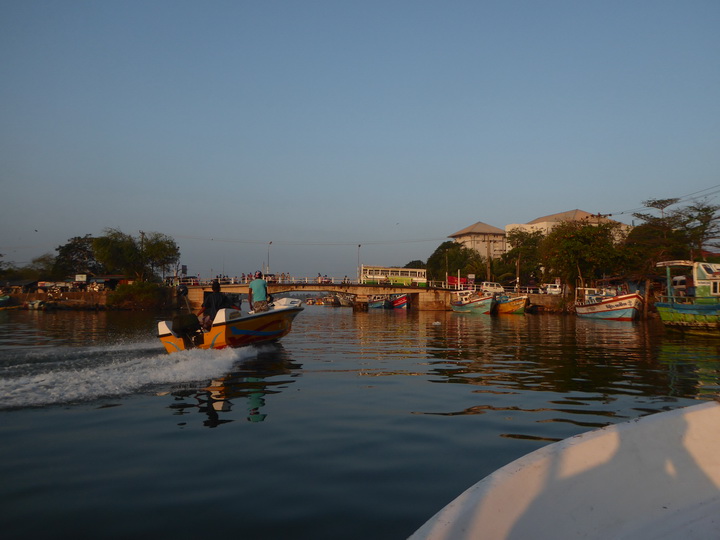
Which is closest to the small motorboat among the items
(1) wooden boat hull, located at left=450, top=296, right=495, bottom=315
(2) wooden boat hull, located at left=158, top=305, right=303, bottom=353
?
(2) wooden boat hull, located at left=158, top=305, right=303, bottom=353

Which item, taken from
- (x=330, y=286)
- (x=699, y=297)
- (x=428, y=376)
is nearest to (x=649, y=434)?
(x=428, y=376)

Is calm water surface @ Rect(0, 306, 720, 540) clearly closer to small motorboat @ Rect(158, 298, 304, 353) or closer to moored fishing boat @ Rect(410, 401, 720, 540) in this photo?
small motorboat @ Rect(158, 298, 304, 353)

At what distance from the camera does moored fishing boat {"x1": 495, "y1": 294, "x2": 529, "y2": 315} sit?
4753 centimetres

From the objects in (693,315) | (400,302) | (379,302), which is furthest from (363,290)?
(693,315)

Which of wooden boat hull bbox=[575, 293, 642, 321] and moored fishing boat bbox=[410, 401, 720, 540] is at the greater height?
moored fishing boat bbox=[410, 401, 720, 540]

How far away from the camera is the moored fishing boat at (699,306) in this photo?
2178 cm

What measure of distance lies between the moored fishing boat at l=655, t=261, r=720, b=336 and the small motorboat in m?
17.8

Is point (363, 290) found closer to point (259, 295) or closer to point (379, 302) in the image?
point (379, 302)

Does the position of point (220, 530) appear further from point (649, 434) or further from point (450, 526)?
point (649, 434)

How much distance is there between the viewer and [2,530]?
11.9ft

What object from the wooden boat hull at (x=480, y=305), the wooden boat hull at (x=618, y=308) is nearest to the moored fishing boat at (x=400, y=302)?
the wooden boat hull at (x=480, y=305)

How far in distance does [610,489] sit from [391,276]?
7642cm

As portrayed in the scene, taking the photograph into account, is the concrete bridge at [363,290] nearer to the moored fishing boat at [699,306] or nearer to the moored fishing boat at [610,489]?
the moored fishing boat at [699,306]

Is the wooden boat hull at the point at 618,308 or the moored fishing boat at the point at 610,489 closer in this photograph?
the moored fishing boat at the point at 610,489
